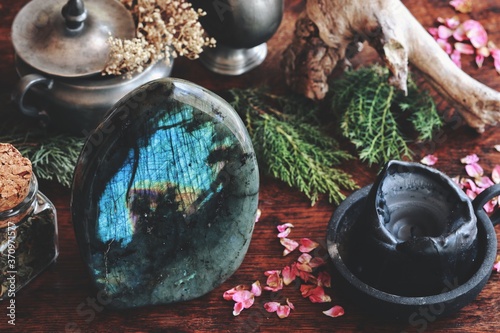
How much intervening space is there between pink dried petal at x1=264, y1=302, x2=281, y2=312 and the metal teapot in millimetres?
380

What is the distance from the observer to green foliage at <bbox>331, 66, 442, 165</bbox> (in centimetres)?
134

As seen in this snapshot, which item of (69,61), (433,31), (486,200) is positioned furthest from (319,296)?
(433,31)

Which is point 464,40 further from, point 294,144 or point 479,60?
point 294,144

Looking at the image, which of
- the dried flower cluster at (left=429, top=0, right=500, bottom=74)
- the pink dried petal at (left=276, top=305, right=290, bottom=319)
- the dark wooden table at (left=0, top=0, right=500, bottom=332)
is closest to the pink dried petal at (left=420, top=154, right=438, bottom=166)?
the dark wooden table at (left=0, top=0, right=500, bottom=332)

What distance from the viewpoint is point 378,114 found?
1383 mm

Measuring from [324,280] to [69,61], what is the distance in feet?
1.58

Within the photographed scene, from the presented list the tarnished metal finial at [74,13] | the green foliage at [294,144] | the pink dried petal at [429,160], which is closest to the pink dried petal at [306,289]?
the green foliage at [294,144]

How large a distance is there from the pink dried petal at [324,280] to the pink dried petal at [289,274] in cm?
4

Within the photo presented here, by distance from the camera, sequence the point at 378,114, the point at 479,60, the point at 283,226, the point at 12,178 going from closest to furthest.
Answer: the point at 12,178
the point at 283,226
the point at 378,114
the point at 479,60

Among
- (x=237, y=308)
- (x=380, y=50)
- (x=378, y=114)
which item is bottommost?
(x=237, y=308)

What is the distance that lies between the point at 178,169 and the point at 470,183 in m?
0.50

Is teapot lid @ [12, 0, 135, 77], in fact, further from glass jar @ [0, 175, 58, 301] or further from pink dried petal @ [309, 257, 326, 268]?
pink dried petal @ [309, 257, 326, 268]

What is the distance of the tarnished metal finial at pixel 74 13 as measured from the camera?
4.08 feet

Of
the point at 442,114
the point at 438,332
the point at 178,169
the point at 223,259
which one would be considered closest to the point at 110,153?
the point at 178,169
